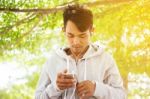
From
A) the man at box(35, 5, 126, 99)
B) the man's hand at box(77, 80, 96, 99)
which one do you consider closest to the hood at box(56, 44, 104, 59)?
the man at box(35, 5, 126, 99)

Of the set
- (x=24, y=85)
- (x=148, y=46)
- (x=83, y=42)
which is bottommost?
(x=24, y=85)

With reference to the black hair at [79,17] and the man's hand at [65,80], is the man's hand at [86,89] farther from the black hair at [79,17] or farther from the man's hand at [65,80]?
the black hair at [79,17]

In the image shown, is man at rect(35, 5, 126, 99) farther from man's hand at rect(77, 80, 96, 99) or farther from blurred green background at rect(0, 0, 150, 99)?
blurred green background at rect(0, 0, 150, 99)

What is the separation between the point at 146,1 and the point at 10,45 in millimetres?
1105

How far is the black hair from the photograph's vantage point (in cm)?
111

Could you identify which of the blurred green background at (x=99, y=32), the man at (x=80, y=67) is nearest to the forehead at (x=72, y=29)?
the man at (x=80, y=67)

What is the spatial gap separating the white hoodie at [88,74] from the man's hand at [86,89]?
27 millimetres

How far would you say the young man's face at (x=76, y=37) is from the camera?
1.11 m

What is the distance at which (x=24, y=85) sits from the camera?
3.52 metres

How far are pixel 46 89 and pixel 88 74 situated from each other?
0.44 ft

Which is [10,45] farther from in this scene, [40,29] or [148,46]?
[148,46]

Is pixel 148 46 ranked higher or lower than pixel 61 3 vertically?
lower

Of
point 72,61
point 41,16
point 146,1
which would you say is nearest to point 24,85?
point 41,16

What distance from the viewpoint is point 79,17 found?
3.70ft
